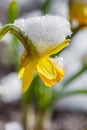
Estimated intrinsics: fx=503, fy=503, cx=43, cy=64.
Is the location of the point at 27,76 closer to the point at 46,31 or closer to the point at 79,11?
the point at 46,31

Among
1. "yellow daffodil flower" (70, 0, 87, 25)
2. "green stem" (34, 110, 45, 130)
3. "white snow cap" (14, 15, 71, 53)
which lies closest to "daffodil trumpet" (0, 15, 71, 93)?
"white snow cap" (14, 15, 71, 53)

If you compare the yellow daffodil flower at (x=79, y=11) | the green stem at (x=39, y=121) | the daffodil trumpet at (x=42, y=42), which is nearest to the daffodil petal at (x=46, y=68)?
the daffodil trumpet at (x=42, y=42)

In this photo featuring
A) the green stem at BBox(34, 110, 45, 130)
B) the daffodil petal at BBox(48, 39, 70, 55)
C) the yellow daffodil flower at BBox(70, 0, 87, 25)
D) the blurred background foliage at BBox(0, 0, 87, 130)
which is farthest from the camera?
the green stem at BBox(34, 110, 45, 130)

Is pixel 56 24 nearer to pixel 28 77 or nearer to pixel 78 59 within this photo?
pixel 28 77

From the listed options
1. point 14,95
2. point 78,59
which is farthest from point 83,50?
point 14,95

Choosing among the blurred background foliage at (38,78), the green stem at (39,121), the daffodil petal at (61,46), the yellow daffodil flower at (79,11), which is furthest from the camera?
the green stem at (39,121)

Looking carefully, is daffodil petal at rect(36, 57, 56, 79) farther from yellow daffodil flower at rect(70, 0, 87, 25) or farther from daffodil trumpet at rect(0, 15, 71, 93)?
yellow daffodil flower at rect(70, 0, 87, 25)

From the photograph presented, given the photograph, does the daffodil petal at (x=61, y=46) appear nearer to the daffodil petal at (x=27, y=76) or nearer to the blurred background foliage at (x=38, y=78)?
the daffodil petal at (x=27, y=76)
